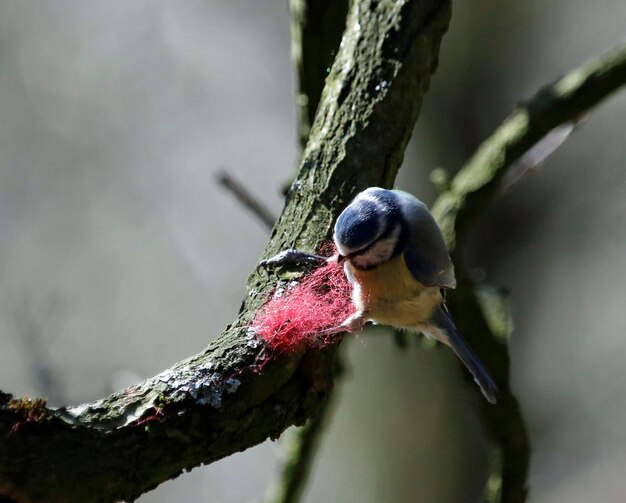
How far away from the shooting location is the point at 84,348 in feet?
19.2

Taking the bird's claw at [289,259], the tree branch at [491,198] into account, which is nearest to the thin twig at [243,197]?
the tree branch at [491,198]

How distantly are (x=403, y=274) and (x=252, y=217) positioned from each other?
13.2ft

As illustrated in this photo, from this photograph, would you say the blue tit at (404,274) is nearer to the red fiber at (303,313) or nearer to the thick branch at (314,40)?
the red fiber at (303,313)

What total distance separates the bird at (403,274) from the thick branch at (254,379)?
0.12 meters

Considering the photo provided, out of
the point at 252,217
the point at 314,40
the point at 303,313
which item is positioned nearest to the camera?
the point at 303,313

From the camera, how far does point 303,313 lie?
1580mm

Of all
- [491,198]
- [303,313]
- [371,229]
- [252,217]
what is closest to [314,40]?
[491,198]

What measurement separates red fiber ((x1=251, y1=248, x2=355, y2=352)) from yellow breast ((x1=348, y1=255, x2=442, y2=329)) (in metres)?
0.10

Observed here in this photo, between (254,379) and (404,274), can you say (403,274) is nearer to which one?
(404,274)

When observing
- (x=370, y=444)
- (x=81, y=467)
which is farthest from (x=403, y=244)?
(x=370, y=444)

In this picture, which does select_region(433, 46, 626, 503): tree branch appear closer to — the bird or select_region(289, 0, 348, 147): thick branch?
the bird

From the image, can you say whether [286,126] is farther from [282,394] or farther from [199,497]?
[282,394]

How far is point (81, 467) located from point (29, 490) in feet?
0.25

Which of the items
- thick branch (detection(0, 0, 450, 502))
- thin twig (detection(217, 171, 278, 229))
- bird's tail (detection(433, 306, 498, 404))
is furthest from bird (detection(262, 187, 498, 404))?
thin twig (detection(217, 171, 278, 229))
